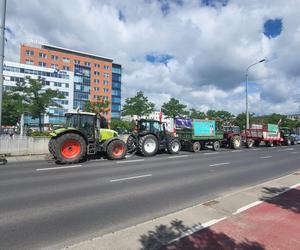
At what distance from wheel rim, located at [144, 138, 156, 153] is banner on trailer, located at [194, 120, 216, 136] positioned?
5.23 m

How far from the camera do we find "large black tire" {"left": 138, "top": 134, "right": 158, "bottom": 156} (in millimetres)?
16641

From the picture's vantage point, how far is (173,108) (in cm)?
5125

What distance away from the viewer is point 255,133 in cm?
2875

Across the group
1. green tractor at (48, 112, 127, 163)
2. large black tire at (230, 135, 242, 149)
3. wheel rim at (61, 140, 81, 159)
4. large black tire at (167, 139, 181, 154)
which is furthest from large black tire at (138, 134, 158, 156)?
large black tire at (230, 135, 242, 149)

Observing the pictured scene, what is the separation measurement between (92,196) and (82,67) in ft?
286

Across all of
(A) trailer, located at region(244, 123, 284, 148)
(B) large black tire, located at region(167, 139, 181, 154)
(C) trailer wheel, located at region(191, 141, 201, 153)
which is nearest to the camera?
(B) large black tire, located at region(167, 139, 181, 154)

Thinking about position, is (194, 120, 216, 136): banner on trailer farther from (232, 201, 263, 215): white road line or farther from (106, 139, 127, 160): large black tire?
(232, 201, 263, 215): white road line

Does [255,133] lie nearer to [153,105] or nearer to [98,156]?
[98,156]

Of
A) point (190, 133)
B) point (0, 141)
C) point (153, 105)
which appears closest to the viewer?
point (0, 141)

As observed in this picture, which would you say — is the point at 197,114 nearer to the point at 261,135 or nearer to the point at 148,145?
the point at 261,135

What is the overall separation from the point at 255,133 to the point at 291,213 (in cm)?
2500

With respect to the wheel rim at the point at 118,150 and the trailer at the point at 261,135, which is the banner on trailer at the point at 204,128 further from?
the wheel rim at the point at 118,150

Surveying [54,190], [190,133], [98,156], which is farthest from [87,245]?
[190,133]

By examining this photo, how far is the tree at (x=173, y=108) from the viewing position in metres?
51.2
